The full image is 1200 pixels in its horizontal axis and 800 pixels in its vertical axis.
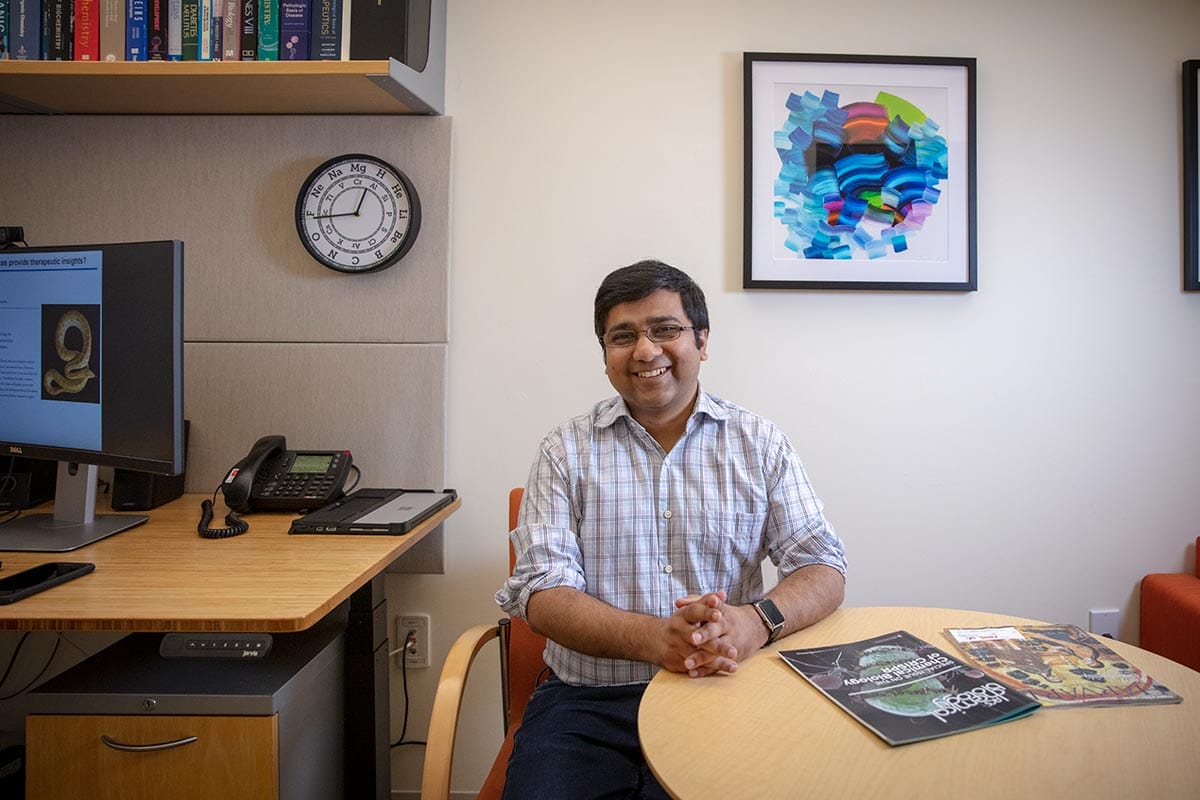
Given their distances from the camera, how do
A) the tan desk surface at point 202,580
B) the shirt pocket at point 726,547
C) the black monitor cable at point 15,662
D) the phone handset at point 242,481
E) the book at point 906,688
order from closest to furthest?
the book at point 906,688
the tan desk surface at point 202,580
the shirt pocket at point 726,547
the phone handset at point 242,481
the black monitor cable at point 15,662

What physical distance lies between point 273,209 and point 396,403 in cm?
65

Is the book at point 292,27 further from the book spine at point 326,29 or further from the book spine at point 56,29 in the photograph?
the book spine at point 56,29

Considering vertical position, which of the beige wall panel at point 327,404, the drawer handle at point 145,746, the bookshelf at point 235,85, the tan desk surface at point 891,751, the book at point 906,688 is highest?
the bookshelf at point 235,85

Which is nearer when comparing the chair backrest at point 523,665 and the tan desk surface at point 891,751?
the tan desk surface at point 891,751

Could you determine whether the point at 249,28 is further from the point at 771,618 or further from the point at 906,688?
the point at 906,688

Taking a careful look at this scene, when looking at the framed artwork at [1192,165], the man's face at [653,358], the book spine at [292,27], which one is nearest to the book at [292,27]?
the book spine at [292,27]

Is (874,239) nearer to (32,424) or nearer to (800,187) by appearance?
(800,187)

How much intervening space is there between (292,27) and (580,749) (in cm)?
182

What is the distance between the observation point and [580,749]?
134cm

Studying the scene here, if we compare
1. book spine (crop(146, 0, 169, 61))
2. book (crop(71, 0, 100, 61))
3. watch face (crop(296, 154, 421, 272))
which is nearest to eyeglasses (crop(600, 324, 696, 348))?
watch face (crop(296, 154, 421, 272))

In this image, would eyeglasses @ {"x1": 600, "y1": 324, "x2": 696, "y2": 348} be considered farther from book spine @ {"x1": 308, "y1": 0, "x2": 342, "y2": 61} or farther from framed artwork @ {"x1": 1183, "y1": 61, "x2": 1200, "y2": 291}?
framed artwork @ {"x1": 1183, "y1": 61, "x2": 1200, "y2": 291}

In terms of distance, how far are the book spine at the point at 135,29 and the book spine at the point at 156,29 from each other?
10 mm

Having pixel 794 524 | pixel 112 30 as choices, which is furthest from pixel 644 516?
pixel 112 30

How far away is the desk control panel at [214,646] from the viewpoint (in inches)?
56.5
